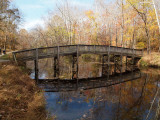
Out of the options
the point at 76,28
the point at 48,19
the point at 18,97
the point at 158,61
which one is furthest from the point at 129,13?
the point at 18,97

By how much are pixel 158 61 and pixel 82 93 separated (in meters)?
16.2

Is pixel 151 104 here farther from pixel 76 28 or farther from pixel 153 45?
pixel 76 28

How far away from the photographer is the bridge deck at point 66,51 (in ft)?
42.3

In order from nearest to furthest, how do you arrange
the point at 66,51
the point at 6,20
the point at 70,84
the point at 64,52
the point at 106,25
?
1. the point at 70,84
2. the point at 64,52
3. the point at 66,51
4. the point at 6,20
5. the point at 106,25

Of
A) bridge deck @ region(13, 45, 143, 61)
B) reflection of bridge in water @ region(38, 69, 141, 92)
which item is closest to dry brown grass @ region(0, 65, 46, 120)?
reflection of bridge in water @ region(38, 69, 141, 92)

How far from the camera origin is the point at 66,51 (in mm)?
15781

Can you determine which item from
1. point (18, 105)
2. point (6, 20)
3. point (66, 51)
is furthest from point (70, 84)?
point (6, 20)

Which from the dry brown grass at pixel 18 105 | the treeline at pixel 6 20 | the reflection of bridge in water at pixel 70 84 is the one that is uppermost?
the treeline at pixel 6 20

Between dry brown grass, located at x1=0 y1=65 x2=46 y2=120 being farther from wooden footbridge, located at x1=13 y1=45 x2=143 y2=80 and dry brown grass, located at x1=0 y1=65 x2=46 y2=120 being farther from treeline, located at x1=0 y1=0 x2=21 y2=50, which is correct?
treeline, located at x1=0 y1=0 x2=21 y2=50

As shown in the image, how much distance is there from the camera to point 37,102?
5.78m

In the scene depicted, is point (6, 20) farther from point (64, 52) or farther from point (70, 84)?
point (70, 84)

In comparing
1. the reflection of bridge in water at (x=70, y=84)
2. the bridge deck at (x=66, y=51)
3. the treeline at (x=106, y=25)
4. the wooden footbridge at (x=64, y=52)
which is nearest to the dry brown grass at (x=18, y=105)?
the reflection of bridge in water at (x=70, y=84)

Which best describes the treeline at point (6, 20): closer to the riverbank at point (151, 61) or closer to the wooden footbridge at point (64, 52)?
the wooden footbridge at point (64, 52)

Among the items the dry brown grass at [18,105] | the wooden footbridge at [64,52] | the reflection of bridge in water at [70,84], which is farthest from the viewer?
the wooden footbridge at [64,52]
